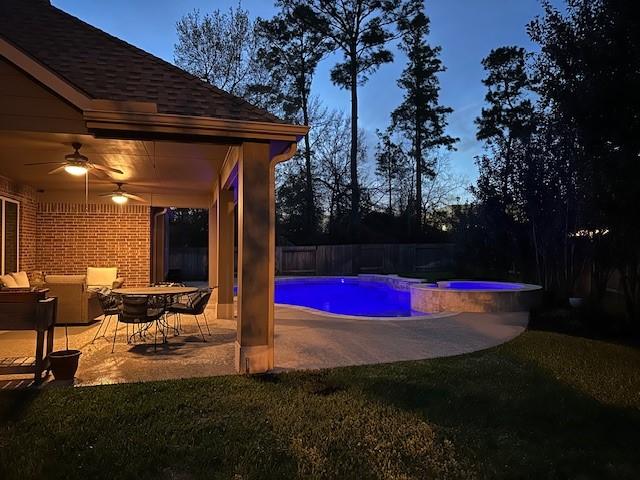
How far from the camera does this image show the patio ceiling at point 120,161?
19.9 feet

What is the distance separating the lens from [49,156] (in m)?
7.06

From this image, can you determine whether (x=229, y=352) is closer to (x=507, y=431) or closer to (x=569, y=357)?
(x=507, y=431)

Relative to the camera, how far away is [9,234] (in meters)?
9.24

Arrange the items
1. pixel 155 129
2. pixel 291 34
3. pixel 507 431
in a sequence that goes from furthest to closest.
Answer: pixel 291 34, pixel 155 129, pixel 507 431

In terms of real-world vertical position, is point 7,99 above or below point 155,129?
above

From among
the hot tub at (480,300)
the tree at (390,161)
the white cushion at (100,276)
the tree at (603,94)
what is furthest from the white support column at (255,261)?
the tree at (390,161)

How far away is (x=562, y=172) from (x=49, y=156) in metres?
10.6

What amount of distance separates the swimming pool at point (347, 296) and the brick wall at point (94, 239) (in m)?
4.43

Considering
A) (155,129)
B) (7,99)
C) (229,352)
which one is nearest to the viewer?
(155,129)

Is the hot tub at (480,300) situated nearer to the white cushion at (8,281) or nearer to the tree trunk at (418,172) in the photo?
the white cushion at (8,281)

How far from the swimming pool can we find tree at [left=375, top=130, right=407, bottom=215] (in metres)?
9.05

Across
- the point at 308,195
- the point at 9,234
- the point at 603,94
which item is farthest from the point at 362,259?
the point at 603,94

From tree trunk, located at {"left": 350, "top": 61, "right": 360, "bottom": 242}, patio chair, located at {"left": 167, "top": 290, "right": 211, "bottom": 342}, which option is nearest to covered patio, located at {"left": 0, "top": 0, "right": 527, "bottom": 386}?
patio chair, located at {"left": 167, "top": 290, "right": 211, "bottom": 342}

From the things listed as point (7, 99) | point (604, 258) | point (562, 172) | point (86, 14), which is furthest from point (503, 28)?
point (7, 99)
